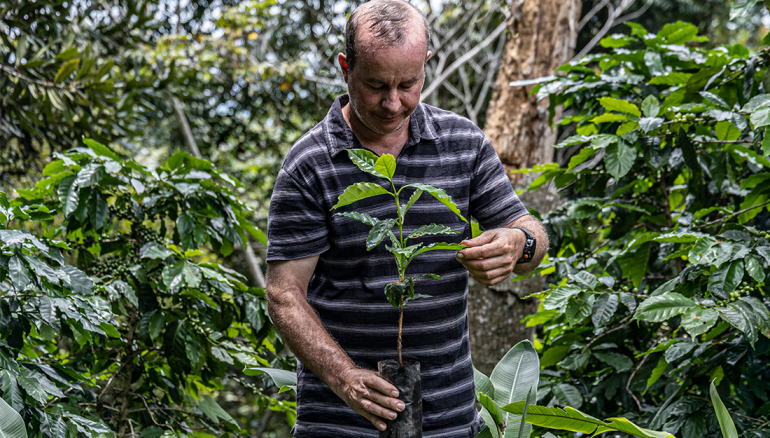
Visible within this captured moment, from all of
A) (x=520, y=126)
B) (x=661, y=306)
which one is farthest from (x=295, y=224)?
(x=520, y=126)

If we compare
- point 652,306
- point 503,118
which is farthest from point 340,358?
point 503,118

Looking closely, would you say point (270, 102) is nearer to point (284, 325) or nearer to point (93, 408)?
point (93, 408)

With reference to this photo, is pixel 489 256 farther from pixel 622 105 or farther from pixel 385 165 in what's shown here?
pixel 622 105

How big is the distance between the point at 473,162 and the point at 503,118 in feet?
5.71

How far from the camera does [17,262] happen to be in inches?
63.2

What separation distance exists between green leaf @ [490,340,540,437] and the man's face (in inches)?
25.0

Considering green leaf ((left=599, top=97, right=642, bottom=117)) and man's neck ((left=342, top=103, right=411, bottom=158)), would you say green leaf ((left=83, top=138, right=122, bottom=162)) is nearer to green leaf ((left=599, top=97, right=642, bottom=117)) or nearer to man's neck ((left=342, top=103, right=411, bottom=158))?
man's neck ((left=342, top=103, right=411, bottom=158))

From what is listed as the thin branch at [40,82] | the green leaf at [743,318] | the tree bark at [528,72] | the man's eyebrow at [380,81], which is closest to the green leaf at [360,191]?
the man's eyebrow at [380,81]

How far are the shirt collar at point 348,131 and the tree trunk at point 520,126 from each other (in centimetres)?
152

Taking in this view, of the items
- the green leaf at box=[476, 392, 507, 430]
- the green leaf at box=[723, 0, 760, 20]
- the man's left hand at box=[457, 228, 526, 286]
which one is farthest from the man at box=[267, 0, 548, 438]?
the green leaf at box=[723, 0, 760, 20]

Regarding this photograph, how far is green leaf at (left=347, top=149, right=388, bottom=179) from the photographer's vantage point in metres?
1.25

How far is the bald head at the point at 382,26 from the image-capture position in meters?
1.43

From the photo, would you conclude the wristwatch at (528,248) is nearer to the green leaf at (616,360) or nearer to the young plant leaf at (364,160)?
the young plant leaf at (364,160)

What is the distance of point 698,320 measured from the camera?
1.59 m
